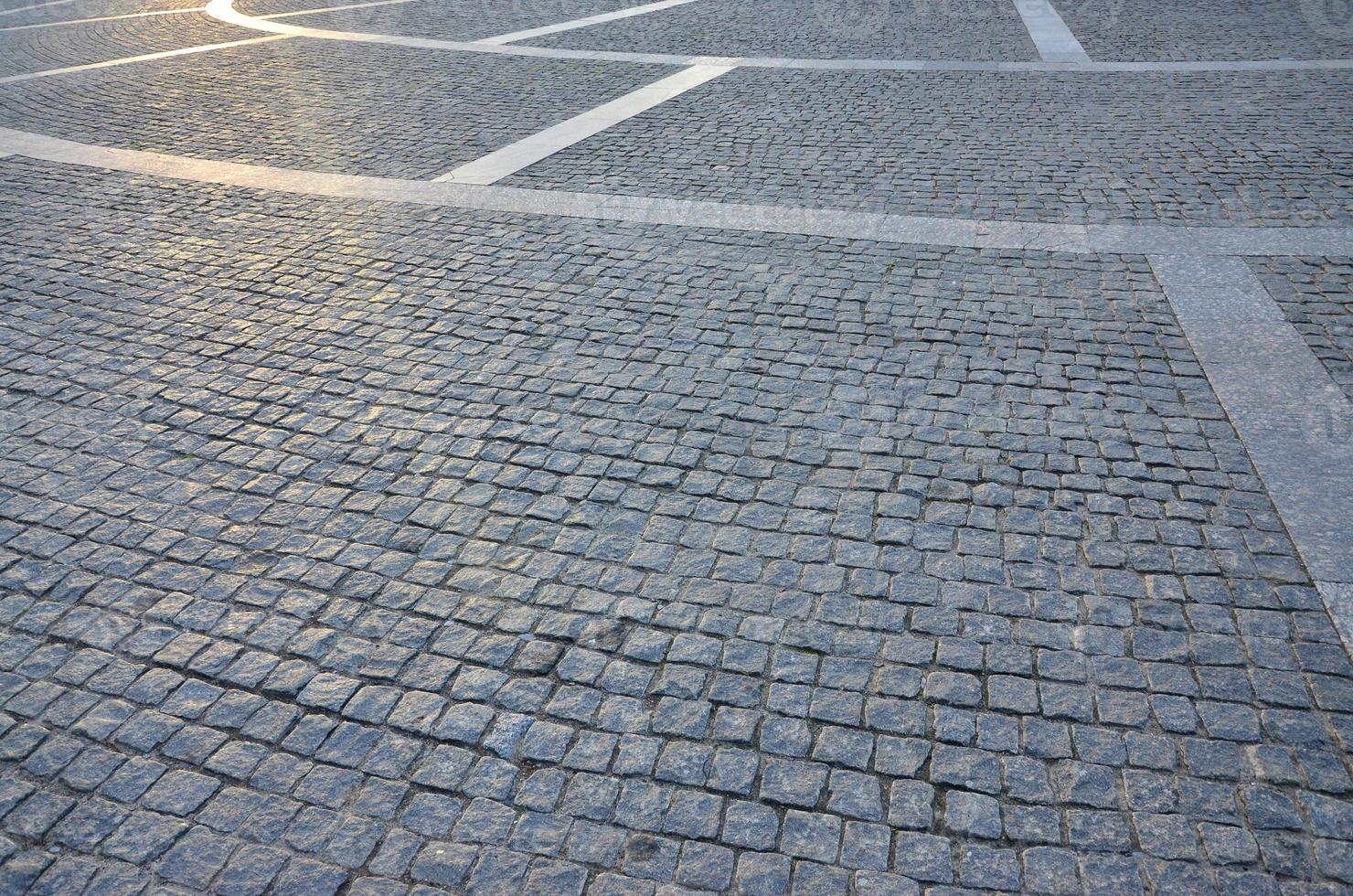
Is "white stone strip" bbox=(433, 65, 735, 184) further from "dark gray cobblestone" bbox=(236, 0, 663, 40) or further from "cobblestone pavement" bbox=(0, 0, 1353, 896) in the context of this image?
"dark gray cobblestone" bbox=(236, 0, 663, 40)

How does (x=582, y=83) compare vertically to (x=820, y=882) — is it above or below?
above

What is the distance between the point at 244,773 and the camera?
333 centimetres

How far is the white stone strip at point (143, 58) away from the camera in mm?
11901

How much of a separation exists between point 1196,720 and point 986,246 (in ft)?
13.5

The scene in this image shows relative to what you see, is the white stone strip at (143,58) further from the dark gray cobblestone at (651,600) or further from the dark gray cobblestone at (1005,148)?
the dark gray cobblestone at (651,600)

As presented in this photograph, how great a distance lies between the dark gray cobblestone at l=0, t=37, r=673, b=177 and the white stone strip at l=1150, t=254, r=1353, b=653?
5719 millimetres

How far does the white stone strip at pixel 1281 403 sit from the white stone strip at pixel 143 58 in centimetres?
1180

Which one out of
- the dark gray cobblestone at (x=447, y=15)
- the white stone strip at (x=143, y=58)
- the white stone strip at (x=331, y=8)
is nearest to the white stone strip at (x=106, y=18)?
the white stone strip at (x=331, y=8)

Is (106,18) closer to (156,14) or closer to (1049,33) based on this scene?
(156,14)

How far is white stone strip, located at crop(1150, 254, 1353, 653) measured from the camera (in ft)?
13.7

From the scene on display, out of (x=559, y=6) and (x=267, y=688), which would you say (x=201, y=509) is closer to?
(x=267, y=688)

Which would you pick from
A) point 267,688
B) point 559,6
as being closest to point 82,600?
point 267,688

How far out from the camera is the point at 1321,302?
19.7 feet

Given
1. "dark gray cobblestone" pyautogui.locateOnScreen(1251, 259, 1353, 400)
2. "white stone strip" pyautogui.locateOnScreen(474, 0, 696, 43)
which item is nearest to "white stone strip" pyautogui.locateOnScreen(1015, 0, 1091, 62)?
"white stone strip" pyautogui.locateOnScreen(474, 0, 696, 43)
